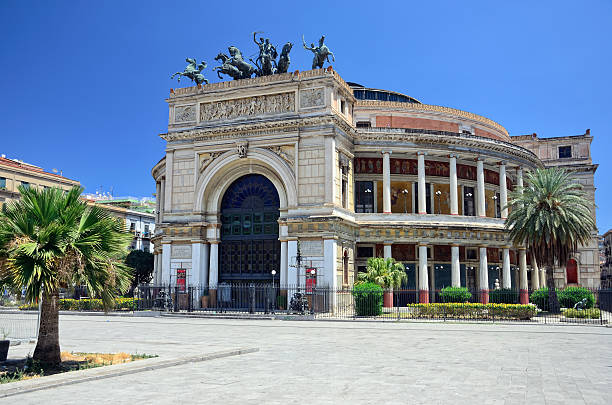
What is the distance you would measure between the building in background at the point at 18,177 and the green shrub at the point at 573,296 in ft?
172

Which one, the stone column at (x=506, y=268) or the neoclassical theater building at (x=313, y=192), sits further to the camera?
the stone column at (x=506, y=268)

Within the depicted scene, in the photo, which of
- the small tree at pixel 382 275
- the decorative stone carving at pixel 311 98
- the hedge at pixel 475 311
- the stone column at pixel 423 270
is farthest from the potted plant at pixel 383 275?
the decorative stone carving at pixel 311 98

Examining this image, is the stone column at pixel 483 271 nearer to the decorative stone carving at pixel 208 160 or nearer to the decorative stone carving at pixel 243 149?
the decorative stone carving at pixel 243 149

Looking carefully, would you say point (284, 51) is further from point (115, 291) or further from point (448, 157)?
point (115, 291)

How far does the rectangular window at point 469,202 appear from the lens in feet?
163

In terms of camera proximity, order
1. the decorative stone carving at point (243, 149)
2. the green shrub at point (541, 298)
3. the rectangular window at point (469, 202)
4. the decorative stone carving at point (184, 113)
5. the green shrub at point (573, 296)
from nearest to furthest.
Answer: the green shrub at point (573, 296), the green shrub at point (541, 298), the decorative stone carving at point (243, 149), the decorative stone carving at point (184, 113), the rectangular window at point (469, 202)

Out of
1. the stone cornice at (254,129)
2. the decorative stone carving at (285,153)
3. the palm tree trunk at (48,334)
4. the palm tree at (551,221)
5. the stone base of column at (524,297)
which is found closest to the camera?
the palm tree trunk at (48,334)

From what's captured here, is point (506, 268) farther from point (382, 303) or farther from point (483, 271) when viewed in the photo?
point (382, 303)

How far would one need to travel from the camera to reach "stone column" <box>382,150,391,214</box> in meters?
43.9

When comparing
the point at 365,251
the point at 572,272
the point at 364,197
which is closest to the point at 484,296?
the point at 365,251

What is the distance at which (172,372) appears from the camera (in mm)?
13664

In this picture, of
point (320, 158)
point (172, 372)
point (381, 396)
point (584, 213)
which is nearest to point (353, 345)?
point (172, 372)

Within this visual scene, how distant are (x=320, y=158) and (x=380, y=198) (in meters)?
8.90

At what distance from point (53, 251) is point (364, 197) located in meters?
34.2
